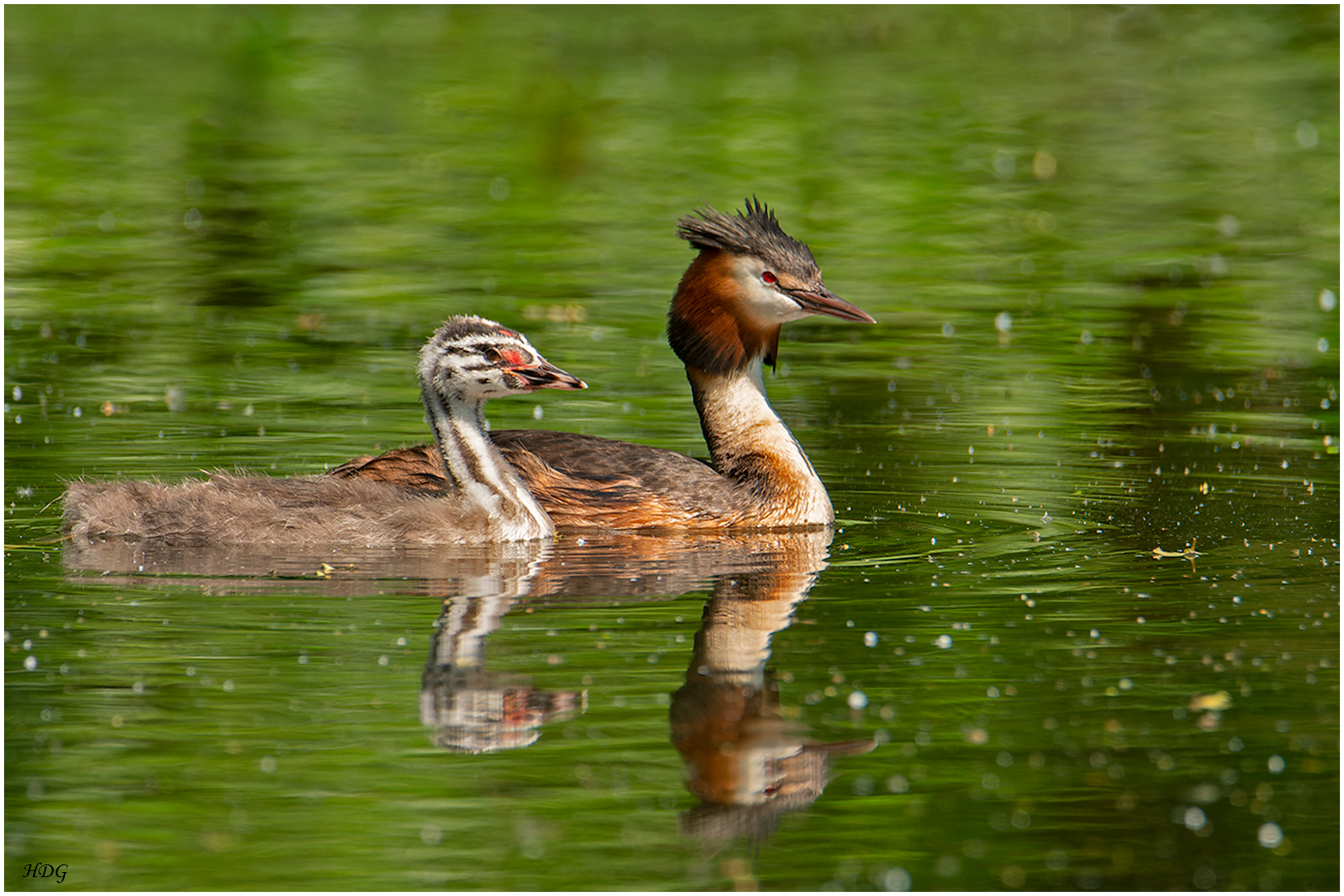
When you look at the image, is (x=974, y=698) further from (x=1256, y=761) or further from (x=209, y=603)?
(x=209, y=603)

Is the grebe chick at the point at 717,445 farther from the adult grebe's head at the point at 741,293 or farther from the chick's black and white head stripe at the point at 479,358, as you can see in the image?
the chick's black and white head stripe at the point at 479,358

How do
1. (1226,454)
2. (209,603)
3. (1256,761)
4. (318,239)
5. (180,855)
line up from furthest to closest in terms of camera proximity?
(318,239), (1226,454), (209,603), (1256,761), (180,855)

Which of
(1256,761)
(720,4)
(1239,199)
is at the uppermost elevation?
(720,4)

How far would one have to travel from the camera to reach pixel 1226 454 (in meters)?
12.4

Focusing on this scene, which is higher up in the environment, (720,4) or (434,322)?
(720,4)

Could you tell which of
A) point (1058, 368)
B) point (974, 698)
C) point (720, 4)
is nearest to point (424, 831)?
point (974, 698)

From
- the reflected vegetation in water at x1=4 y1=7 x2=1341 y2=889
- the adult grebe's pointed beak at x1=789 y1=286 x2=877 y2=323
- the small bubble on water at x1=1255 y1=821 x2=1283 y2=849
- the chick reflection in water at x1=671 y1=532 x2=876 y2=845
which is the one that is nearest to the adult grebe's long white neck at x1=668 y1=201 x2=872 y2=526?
the adult grebe's pointed beak at x1=789 y1=286 x2=877 y2=323

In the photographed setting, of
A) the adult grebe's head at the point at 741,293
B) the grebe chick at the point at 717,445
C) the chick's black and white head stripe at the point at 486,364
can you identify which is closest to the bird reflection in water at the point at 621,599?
the grebe chick at the point at 717,445

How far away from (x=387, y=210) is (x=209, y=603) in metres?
13.5

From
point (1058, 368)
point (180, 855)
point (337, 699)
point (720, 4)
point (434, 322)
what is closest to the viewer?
point (180, 855)

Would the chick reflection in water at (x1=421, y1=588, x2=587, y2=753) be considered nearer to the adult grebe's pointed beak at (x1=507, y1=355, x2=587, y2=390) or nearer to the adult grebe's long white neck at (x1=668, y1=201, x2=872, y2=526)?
the adult grebe's pointed beak at (x1=507, y1=355, x2=587, y2=390)

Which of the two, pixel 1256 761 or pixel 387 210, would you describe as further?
pixel 387 210

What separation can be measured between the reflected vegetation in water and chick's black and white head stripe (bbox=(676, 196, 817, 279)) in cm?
144

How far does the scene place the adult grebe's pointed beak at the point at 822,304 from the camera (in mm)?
10852
